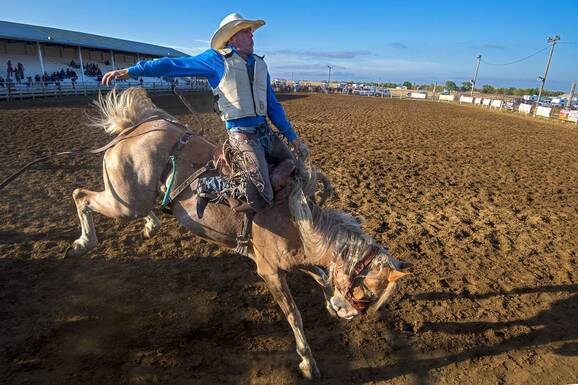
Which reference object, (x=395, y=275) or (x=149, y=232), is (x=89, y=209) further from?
(x=395, y=275)

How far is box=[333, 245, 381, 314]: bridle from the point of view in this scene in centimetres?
278

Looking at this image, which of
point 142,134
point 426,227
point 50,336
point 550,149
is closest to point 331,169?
point 426,227

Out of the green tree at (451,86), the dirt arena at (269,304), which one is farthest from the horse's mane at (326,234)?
the green tree at (451,86)

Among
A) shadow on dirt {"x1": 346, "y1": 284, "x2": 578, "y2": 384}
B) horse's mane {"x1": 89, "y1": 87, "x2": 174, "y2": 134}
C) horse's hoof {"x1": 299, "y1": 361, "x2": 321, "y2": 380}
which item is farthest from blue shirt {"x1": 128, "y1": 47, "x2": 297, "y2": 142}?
shadow on dirt {"x1": 346, "y1": 284, "x2": 578, "y2": 384}

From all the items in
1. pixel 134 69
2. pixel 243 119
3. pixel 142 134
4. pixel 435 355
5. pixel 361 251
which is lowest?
pixel 435 355

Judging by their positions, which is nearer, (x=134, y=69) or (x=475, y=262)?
(x=134, y=69)

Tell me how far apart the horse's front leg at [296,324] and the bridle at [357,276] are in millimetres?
539

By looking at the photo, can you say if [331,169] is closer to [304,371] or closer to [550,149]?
[304,371]

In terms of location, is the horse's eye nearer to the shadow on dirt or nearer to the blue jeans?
the shadow on dirt

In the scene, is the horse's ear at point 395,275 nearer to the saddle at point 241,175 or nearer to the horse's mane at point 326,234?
the horse's mane at point 326,234

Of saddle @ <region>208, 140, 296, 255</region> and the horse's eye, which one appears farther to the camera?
saddle @ <region>208, 140, 296, 255</region>

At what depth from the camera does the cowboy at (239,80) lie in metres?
2.83

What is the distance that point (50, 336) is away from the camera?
3.29 m

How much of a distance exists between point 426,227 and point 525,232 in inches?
63.0
